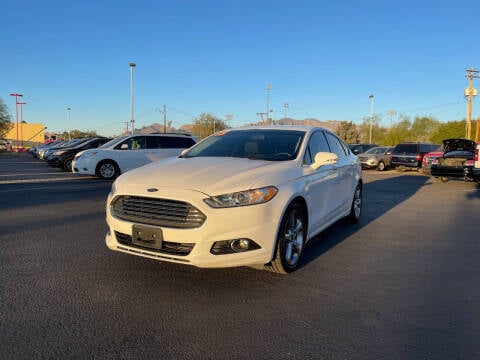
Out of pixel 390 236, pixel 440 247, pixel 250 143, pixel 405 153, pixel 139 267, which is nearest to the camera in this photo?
pixel 139 267

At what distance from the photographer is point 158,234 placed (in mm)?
3316

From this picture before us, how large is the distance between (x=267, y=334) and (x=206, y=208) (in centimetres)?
116

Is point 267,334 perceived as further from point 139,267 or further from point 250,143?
point 250,143

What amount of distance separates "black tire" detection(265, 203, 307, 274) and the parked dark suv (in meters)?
17.5

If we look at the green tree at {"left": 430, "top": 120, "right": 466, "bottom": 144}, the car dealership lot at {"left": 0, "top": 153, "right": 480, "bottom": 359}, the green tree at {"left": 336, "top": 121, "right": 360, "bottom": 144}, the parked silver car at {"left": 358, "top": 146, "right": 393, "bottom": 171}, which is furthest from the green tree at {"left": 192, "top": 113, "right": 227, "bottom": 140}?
the car dealership lot at {"left": 0, "top": 153, "right": 480, "bottom": 359}

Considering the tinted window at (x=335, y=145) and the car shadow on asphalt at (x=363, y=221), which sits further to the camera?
the tinted window at (x=335, y=145)

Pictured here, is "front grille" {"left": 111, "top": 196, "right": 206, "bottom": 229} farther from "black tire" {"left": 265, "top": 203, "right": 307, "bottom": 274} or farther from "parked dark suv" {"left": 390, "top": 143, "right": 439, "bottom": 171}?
"parked dark suv" {"left": 390, "top": 143, "right": 439, "bottom": 171}

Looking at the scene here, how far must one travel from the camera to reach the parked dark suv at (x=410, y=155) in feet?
63.8

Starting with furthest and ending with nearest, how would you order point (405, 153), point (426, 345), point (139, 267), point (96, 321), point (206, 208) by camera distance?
point (405, 153), point (139, 267), point (206, 208), point (96, 321), point (426, 345)

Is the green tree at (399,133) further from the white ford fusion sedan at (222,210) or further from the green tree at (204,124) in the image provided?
the white ford fusion sedan at (222,210)

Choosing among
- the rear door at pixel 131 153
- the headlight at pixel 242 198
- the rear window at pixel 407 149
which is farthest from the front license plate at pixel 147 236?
Answer: the rear window at pixel 407 149

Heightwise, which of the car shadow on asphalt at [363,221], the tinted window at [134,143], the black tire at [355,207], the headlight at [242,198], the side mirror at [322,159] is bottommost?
the car shadow on asphalt at [363,221]

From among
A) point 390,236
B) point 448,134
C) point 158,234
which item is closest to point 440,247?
point 390,236

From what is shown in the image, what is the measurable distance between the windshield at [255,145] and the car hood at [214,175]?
33cm
